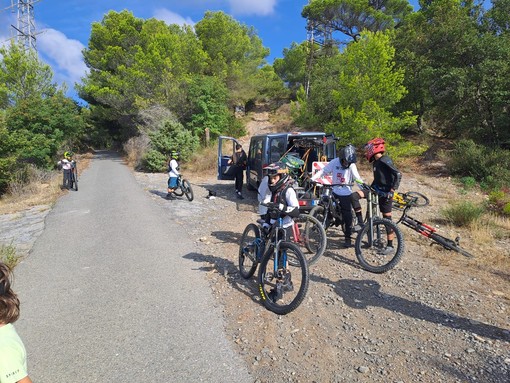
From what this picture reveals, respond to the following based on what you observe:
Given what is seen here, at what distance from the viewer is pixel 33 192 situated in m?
14.0

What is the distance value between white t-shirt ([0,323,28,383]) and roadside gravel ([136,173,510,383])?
6.13ft

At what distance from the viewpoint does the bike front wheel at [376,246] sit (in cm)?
481

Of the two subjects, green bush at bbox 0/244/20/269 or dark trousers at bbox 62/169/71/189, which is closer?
green bush at bbox 0/244/20/269

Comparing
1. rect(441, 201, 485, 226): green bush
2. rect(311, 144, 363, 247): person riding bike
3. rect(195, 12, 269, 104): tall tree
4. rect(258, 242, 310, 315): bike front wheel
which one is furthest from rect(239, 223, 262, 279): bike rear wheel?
rect(195, 12, 269, 104): tall tree

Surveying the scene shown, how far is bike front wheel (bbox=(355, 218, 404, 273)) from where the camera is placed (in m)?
4.81

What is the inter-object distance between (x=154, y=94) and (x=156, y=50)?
3177 mm

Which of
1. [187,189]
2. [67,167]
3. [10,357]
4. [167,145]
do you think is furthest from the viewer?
[167,145]

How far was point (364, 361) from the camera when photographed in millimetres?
2904

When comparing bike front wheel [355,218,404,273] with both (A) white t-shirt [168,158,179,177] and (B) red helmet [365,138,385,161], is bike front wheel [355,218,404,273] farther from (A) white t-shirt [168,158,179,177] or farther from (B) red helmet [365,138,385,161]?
(A) white t-shirt [168,158,179,177]

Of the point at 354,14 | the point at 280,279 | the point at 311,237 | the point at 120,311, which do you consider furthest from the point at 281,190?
the point at 354,14

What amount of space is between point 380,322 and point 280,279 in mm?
1182

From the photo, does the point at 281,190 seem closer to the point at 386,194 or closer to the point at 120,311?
the point at 386,194

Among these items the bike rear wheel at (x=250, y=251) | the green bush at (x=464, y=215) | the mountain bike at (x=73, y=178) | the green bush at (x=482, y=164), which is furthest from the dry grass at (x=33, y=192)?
the green bush at (x=482, y=164)

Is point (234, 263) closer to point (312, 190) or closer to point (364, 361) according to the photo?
point (364, 361)
